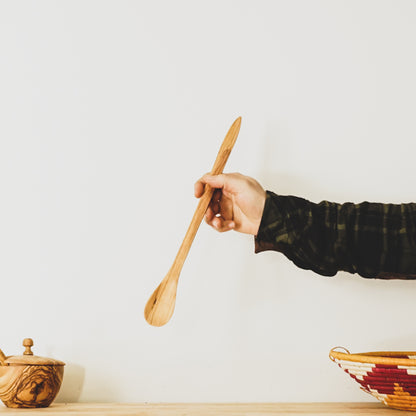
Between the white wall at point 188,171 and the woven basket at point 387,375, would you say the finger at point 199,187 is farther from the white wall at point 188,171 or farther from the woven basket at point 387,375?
the woven basket at point 387,375

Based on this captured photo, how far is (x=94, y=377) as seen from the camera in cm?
122

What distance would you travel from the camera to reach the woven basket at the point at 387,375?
3.23 feet

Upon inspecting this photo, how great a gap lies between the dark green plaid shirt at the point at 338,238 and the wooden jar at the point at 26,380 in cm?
45

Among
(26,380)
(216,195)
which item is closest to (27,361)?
(26,380)

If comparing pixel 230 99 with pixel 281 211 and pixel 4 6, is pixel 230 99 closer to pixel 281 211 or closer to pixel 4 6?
pixel 281 211

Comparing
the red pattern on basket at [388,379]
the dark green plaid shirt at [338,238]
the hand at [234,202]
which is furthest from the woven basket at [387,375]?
the hand at [234,202]

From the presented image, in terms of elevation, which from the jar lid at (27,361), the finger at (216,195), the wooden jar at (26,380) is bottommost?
the wooden jar at (26,380)

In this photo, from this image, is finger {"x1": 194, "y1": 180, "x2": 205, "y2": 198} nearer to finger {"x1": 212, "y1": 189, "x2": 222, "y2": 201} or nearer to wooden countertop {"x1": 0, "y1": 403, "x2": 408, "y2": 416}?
finger {"x1": 212, "y1": 189, "x2": 222, "y2": 201}

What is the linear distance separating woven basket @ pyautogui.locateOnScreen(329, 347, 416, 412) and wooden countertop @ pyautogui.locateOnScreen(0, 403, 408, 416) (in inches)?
1.2

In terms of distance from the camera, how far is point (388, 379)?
1.01 m

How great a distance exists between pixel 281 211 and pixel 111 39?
55cm

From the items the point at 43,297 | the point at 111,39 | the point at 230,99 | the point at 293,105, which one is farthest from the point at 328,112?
the point at 43,297

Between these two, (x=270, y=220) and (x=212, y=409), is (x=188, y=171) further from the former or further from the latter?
(x=212, y=409)

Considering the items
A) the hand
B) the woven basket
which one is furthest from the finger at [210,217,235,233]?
the woven basket
